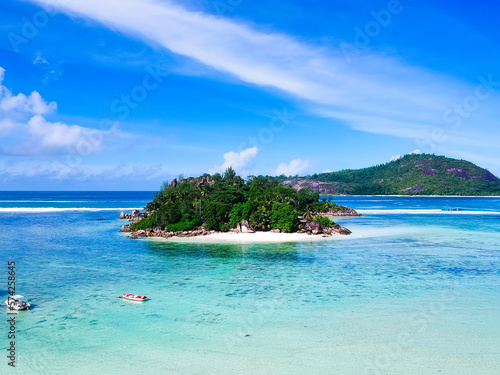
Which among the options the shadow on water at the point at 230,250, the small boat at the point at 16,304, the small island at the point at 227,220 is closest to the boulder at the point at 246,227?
the small island at the point at 227,220

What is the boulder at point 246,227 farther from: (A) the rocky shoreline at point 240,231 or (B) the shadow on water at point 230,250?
(B) the shadow on water at point 230,250

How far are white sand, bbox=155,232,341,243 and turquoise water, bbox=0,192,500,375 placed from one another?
25.6 feet

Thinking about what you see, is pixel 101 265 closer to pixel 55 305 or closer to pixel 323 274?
pixel 55 305

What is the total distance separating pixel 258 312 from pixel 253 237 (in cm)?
2959

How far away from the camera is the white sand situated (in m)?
48.3

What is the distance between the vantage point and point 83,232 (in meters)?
58.1

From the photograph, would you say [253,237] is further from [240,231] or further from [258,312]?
[258,312]

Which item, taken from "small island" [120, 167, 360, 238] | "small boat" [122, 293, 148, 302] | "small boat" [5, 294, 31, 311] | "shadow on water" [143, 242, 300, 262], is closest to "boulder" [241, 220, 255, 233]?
"small island" [120, 167, 360, 238]

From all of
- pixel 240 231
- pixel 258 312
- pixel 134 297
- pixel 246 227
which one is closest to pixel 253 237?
pixel 246 227

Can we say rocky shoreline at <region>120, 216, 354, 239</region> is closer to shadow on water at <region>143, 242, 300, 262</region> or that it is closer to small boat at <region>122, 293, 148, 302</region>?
shadow on water at <region>143, 242, 300, 262</region>

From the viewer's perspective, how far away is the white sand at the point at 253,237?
159 ft

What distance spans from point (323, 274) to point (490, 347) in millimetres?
14620

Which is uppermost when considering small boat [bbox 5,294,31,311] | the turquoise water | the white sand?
the white sand

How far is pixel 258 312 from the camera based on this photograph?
811 inches
